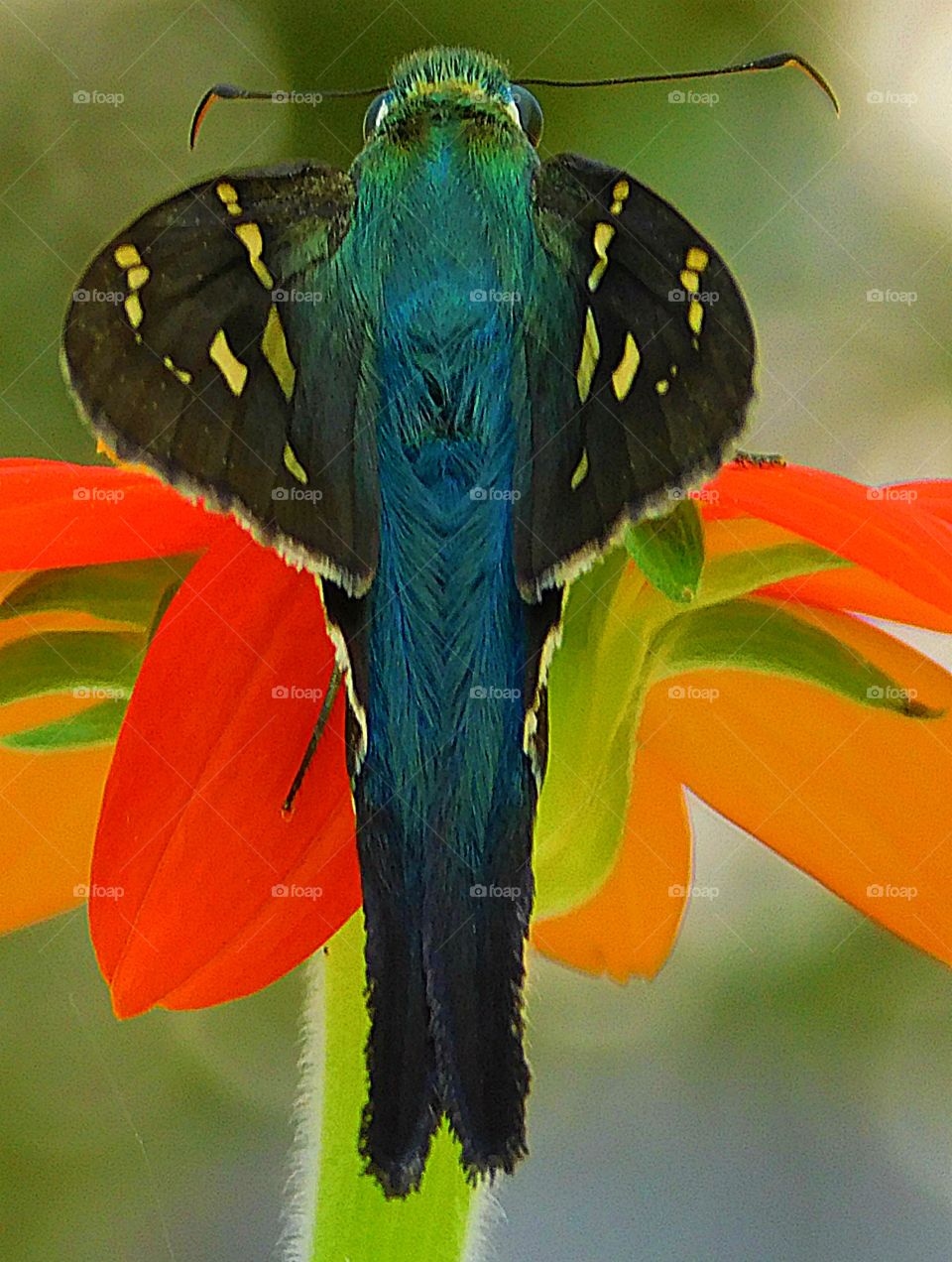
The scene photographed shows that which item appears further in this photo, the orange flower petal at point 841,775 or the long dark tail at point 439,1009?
the orange flower petal at point 841,775

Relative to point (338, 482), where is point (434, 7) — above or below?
above

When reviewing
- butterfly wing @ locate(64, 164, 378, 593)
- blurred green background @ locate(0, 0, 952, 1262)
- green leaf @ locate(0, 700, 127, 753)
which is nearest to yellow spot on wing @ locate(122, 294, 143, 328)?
butterfly wing @ locate(64, 164, 378, 593)

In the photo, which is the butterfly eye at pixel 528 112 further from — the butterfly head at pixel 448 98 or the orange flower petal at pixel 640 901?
the orange flower petal at pixel 640 901

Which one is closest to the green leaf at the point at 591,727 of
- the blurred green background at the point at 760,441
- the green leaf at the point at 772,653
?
the green leaf at the point at 772,653

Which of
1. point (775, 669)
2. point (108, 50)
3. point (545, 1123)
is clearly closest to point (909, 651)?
point (775, 669)

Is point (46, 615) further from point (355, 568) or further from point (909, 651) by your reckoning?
point (909, 651)

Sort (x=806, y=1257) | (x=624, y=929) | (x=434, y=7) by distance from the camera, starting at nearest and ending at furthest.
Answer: (x=624, y=929) → (x=434, y=7) → (x=806, y=1257)
